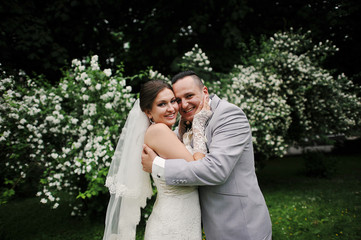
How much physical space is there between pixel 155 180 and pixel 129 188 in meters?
0.33

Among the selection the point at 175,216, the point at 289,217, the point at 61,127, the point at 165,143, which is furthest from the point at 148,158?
the point at 289,217

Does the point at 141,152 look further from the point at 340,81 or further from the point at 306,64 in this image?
the point at 340,81

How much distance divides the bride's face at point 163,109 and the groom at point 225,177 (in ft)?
1.11

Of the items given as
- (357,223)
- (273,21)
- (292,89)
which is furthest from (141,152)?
(273,21)

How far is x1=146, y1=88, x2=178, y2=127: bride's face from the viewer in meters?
2.41

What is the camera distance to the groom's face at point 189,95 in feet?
8.45

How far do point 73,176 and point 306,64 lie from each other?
661 centimetres

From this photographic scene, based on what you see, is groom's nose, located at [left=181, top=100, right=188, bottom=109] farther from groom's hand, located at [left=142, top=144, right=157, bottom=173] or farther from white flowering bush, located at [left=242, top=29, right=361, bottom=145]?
white flowering bush, located at [left=242, top=29, right=361, bottom=145]

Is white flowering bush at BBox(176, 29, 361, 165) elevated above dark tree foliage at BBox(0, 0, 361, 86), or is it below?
below

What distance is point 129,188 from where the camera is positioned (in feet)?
7.86

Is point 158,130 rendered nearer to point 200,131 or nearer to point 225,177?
point 200,131

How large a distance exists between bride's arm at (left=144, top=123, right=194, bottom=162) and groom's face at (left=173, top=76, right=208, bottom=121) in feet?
1.37

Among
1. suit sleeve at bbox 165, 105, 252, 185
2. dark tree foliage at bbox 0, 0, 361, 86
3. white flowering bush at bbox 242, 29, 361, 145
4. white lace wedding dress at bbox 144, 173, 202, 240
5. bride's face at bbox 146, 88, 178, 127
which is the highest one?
dark tree foliage at bbox 0, 0, 361, 86

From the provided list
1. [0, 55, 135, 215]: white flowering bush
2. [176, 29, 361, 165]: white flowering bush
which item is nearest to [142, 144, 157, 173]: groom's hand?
[0, 55, 135, 215]: white flowering bush
